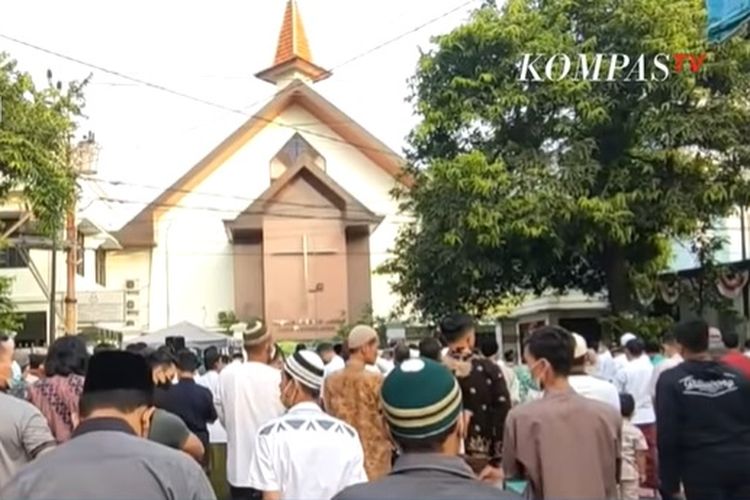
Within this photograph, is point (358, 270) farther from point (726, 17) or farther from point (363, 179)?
point (726, 17)

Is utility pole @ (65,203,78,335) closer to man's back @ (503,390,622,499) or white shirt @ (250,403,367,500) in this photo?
man's back @ (503,390,622,499)

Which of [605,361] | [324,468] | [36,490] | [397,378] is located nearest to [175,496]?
[36,490]

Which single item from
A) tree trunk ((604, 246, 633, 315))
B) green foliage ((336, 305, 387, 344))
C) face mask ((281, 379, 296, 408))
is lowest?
face mask ((281, 379, 296, 408))

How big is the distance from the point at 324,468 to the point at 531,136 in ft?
76.0

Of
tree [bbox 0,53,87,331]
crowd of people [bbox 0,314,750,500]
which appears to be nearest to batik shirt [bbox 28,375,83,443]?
crowd of people [bbox 0,314,750,500]

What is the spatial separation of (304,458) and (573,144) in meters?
22.3

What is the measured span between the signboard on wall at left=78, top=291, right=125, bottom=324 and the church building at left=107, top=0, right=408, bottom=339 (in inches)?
125

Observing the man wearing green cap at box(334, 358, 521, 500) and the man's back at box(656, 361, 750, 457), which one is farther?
the man's back at box(656, 361, 750, 457)

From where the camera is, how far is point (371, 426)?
702 cm

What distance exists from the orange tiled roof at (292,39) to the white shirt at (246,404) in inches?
1477

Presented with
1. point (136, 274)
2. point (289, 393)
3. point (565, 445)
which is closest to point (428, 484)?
point (289, 393)

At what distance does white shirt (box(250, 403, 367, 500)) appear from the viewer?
17.9ft

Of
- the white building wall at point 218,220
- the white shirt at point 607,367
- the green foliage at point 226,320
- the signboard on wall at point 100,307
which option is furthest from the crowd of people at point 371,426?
the white building wall at point 218,220

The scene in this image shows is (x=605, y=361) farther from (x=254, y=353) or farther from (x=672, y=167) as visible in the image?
(x=672, y=167)
